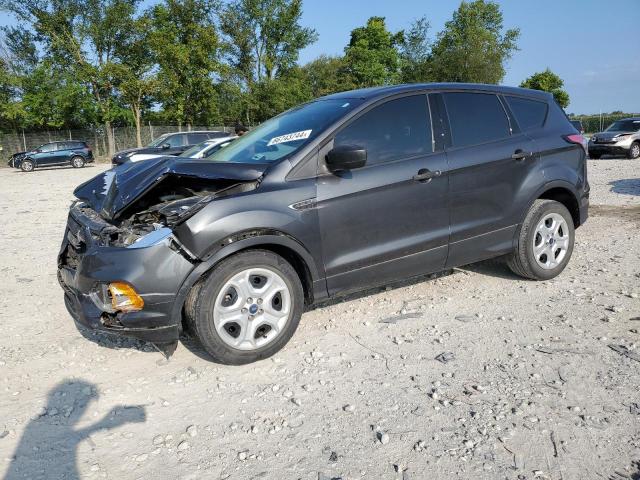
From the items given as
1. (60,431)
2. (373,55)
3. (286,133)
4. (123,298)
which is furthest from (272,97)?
(60,431)

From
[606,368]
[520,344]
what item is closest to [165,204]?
[520,344]

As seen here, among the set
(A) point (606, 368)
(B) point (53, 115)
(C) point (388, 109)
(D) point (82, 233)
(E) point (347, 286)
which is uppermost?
(B) point (53, 115)

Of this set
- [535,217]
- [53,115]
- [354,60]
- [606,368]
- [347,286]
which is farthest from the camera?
[354,60]

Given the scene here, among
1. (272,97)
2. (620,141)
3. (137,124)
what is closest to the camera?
(620,141)

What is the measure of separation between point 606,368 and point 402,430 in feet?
4.82

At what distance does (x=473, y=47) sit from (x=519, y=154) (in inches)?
2201

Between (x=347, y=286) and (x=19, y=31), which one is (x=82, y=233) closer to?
(x=347, y=286)

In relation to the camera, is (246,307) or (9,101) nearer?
(246,307)

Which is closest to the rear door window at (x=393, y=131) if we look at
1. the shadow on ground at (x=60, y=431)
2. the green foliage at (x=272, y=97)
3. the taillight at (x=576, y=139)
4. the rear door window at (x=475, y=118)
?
the rear door window at (x=475, y=118)

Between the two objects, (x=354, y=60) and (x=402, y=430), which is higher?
(x=354, y=60)

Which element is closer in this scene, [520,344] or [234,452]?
[234,452]

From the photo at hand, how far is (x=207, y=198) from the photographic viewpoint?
10.9 feet

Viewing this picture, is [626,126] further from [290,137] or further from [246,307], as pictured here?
[246,307]

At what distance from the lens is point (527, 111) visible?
15.8 ft
